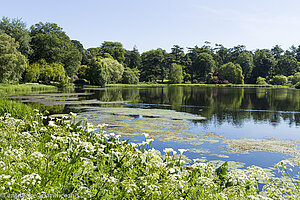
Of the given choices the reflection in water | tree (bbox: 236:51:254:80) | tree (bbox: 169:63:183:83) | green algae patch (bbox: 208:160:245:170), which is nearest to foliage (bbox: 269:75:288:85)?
tree (bbox: 236:51:254:80)

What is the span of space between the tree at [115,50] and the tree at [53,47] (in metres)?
25.2

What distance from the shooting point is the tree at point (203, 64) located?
9081cm

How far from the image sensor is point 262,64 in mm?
91938

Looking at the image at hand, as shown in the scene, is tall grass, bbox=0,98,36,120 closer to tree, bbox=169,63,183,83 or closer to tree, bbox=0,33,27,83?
tree, bbox=0,33,27,83

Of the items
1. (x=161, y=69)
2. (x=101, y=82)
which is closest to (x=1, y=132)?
(x=101, y=82)

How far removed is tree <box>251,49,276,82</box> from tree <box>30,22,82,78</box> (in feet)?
206

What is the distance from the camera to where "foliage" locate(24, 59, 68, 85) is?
154 ft

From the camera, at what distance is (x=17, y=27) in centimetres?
4719

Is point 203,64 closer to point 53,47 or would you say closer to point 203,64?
point 203,64

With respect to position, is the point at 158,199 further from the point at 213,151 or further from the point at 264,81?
the point at 264,81

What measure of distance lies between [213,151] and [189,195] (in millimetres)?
5124

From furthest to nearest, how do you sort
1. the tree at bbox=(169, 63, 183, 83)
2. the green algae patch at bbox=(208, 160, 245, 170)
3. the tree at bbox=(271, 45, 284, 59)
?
the tree at bbox=(271, 45, 284, 59) < the tree at bbox=(169, 63, 183, 83) < the green algae patch at bbox=(208, 160, 245, 170)

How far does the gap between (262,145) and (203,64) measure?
84296mm

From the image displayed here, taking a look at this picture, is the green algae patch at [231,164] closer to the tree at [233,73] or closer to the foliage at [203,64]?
the tree at [233,73]
